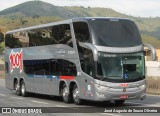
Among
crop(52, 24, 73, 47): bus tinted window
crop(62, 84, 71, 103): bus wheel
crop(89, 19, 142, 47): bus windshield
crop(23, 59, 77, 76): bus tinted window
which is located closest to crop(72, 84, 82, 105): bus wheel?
crop(62, 84, 71, 103): bus wheel

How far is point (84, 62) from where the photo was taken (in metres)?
19.2

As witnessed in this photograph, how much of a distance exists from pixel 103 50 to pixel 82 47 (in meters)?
1.23

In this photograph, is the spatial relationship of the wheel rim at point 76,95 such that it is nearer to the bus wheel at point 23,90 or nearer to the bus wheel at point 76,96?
the bus wheel at point 76,96

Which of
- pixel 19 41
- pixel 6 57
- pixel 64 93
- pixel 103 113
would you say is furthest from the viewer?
pixel 6 57

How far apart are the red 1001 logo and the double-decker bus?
13.2 feet

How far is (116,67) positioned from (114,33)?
4.86ft

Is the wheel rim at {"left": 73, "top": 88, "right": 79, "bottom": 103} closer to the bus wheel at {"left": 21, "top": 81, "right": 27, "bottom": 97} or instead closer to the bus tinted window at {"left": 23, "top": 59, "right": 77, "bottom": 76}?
the bus tinted window at {"left": 23, "top": 59, "right": 77, "bottom": 76}

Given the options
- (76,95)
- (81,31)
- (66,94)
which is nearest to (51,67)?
(66,94)

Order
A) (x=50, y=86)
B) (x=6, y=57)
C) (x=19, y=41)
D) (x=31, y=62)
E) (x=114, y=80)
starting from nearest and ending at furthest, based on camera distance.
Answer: (x=114, y=80) → (x=50, y=86) → (x=31, y=62) → (x=19, y=41) → (x=6, y=57)

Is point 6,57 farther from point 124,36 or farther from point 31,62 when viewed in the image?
point 124,36

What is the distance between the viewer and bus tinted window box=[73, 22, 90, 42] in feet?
62.6

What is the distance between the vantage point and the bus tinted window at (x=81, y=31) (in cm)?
1909

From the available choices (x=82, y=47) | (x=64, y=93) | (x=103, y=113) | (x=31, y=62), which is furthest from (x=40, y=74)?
(x=103, y=113)

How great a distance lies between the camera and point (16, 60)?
2794 cm
